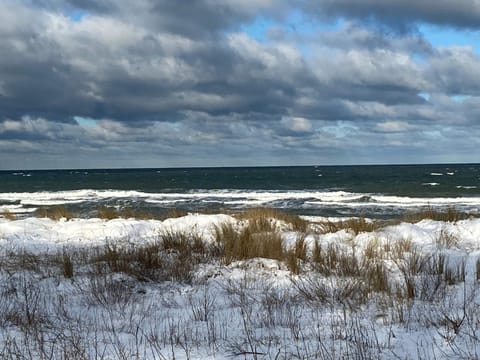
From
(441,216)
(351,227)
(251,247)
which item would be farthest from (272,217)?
(251,247)

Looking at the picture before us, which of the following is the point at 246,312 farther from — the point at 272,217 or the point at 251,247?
the point at 272,217

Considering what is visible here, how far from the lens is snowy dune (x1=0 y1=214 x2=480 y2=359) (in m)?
3.28

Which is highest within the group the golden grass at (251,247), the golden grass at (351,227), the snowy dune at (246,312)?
the golden grass at (251,247)

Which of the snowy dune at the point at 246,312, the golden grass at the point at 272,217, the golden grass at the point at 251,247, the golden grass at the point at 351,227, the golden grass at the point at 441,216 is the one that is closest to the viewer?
the snowy dune at the point at 246,312

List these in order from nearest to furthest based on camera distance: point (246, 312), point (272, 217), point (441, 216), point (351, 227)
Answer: point (246, 312) < point (351, 227) < point (441, 216) < point (272, 217)

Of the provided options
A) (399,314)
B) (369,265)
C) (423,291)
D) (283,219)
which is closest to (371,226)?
(283,219)

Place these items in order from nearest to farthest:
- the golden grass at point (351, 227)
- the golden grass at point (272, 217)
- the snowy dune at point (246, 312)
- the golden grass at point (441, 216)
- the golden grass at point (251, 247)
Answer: the snowy dune at point (246, 312) → the golden grass at point (251, 247) → the golden grass at point (351, 227) → the golden grass at point (272, 217) → the golden grass at point (441, 216)

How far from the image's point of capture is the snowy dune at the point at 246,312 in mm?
3281

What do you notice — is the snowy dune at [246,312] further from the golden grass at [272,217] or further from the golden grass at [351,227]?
the golden grass at [272,217]

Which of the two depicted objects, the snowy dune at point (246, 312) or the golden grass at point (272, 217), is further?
the golden grass at point (272, 217)

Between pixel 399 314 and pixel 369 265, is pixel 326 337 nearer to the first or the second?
pixel 399 314

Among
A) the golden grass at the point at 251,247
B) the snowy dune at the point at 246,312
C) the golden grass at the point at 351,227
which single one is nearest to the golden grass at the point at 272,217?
the golden grass at the point at 351,227

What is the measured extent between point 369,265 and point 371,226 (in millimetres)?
4384

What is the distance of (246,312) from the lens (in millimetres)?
4098
